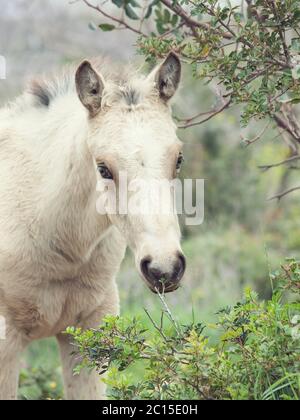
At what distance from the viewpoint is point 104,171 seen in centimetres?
405

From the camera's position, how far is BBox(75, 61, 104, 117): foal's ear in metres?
4.19

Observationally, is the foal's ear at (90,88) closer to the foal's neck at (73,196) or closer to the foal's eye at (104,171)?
the foal's neck at (73,196)

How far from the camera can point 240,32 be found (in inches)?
157

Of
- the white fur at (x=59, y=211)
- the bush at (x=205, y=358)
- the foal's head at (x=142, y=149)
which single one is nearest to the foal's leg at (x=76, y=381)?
the white fur at (x=59, y=211)

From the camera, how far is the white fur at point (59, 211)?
4.13 metres

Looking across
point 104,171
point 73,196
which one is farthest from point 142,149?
point 73,196

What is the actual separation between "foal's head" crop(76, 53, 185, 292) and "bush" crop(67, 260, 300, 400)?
250 mm

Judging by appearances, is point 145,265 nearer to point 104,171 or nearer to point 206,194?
point 104,171

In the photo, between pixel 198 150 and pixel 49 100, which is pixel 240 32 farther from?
pixel 198 150

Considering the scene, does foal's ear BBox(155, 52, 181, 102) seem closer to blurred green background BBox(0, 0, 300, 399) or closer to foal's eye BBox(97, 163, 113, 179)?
foal's eye BBox(97, 163, 113, 179)

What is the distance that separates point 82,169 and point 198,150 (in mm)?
8481

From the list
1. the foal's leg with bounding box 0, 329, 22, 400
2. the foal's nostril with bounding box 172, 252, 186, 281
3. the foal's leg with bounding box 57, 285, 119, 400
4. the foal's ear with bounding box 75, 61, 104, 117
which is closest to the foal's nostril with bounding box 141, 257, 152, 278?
the foal's nostril with bounding box 172, 252, 186, 281

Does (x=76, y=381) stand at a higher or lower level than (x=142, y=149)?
lower

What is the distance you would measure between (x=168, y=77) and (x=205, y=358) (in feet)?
5.35
